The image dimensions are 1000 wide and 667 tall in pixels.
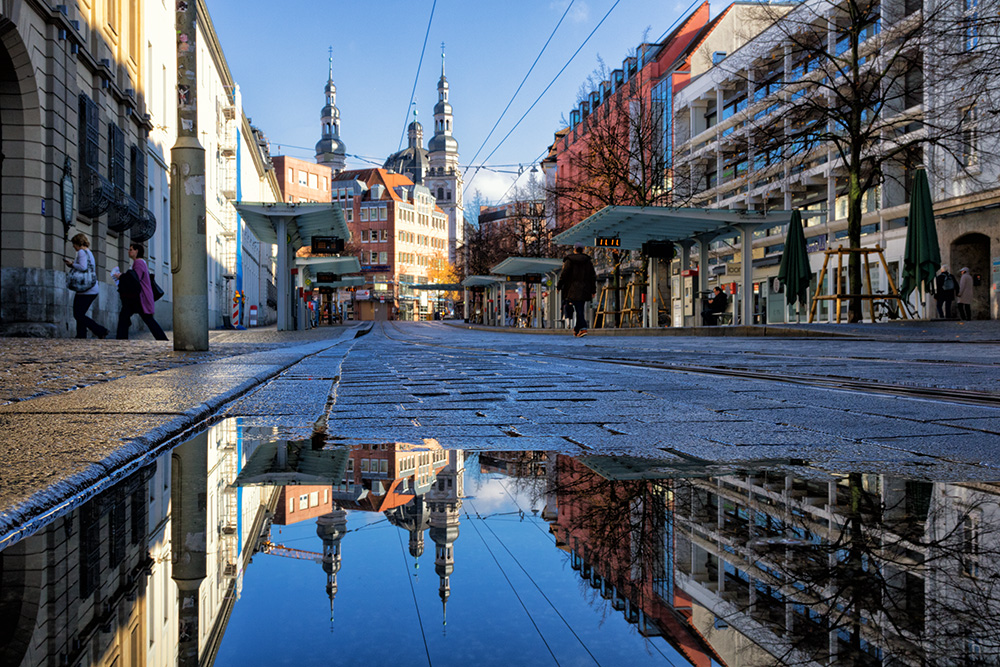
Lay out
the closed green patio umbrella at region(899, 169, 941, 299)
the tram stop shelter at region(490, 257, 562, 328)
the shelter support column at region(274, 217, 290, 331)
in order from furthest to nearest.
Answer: the tram stop shelter at region(490, 257, 562, 328) < the shelter support column at region(274, 217, 290, 331) < the closed green patio umbrella at region(899, 169, 941, 299)

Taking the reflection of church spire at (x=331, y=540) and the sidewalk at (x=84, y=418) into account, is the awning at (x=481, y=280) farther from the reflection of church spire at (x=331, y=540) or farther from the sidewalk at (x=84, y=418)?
the reflection of church spire at (x=331, y=540)

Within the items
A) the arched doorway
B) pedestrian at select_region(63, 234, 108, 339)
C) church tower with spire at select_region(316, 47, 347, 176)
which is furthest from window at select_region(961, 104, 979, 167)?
church tower with spire at select_region(316, 47, 347, 176)

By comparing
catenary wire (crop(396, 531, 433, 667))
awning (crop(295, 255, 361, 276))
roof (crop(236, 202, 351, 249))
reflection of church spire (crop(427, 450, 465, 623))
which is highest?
roof (crop(236, 202, 351, 249))

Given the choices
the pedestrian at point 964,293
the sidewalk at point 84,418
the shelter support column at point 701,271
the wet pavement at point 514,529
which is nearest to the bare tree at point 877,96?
the shelter support column at point 701,271

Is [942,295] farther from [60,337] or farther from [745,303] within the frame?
[60,337]

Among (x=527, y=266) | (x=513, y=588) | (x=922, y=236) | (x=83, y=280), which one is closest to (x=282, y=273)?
(x=83, y=280)

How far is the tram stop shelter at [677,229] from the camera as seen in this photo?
2325 centimetres

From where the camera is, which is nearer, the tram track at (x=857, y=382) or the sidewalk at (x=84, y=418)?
the sidewalk at (x=84, y=418)

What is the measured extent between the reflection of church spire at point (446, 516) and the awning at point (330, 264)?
34.5m

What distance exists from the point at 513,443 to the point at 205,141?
36573mm

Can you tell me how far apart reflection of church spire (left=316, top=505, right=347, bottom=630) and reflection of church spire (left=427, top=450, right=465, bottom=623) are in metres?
0.16

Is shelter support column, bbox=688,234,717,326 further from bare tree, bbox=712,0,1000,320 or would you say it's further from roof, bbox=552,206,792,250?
bare tree, bbox=712,0,1000,320

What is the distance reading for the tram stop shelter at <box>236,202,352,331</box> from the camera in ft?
82.5

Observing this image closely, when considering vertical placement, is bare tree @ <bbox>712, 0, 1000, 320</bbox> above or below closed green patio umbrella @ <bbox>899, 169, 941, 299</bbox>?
above
